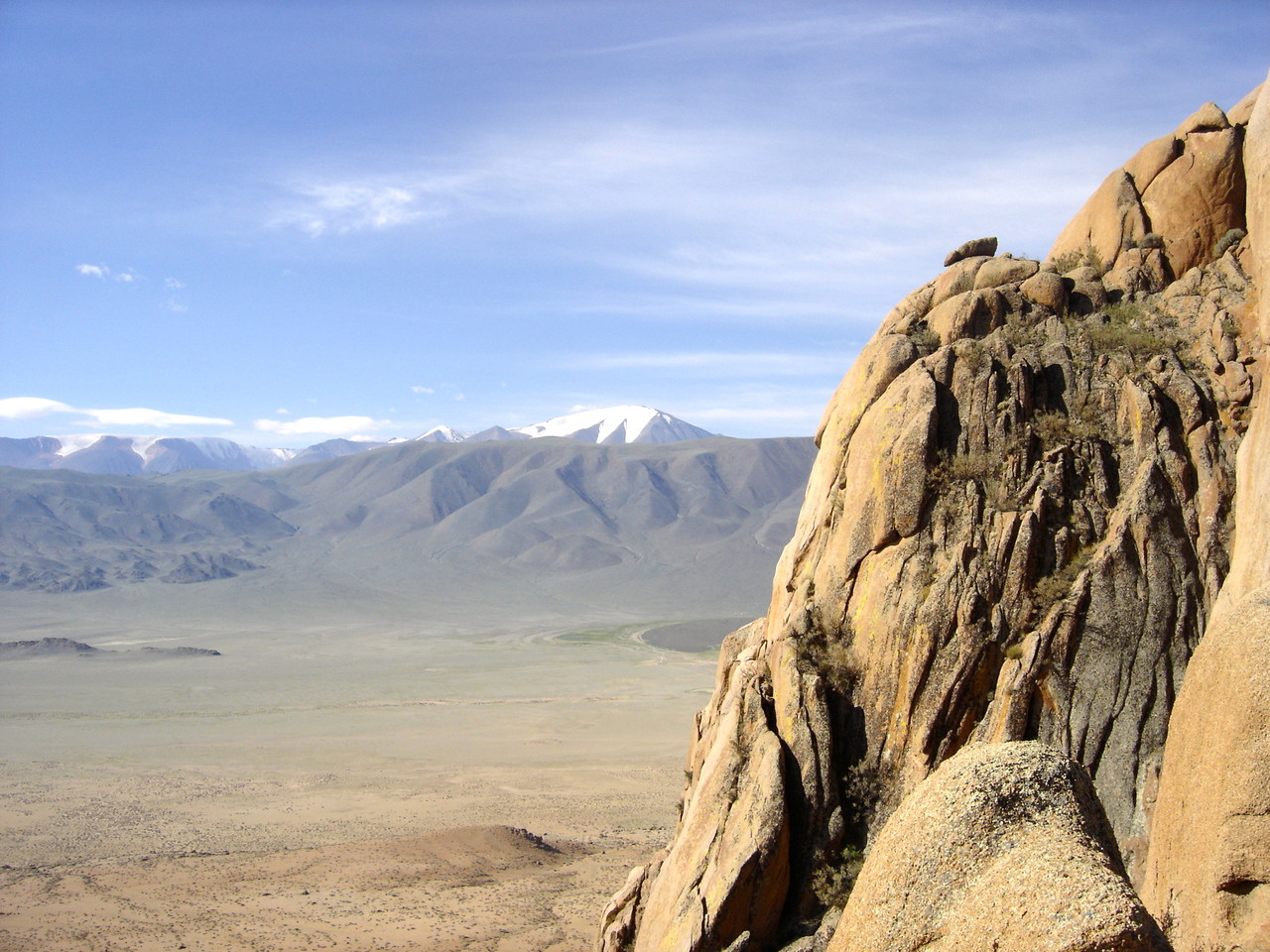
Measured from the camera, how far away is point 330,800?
30.7 m

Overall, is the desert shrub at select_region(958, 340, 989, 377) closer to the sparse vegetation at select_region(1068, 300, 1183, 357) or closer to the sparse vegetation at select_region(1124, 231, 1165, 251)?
the sparse vegetation at select_region(1068, 300, 1183, 357)

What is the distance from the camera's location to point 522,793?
31312 millimetres

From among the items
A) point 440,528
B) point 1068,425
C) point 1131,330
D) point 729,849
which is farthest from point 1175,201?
point 440,528

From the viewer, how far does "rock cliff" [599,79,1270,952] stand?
10.7 meters

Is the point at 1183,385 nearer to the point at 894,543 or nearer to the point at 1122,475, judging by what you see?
the point at 1122,475

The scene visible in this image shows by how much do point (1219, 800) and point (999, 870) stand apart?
98.2 inches

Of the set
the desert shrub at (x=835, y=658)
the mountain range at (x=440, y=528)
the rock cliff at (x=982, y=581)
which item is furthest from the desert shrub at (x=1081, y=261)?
the mountain range at (x=440, y=528)

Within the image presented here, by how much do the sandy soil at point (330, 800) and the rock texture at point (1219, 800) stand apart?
12140 millimetres

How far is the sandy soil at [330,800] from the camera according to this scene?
1936 centimetres

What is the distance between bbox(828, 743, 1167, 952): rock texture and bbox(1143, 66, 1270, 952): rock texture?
4.32 ft

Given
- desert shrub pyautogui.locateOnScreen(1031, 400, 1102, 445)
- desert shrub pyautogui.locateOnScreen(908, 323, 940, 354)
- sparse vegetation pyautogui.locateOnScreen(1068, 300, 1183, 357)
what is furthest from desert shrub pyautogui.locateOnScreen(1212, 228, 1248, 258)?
desert shrub pyautogui.locateOnScreen(908, 323, 940, 354)

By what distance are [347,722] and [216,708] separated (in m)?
8.84

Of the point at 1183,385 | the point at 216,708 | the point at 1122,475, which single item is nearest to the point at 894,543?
the point at 1122,475

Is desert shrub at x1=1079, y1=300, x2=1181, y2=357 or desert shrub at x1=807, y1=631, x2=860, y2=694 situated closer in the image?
desert shrub at x1=807, y1=631, x2=860, y2=694
